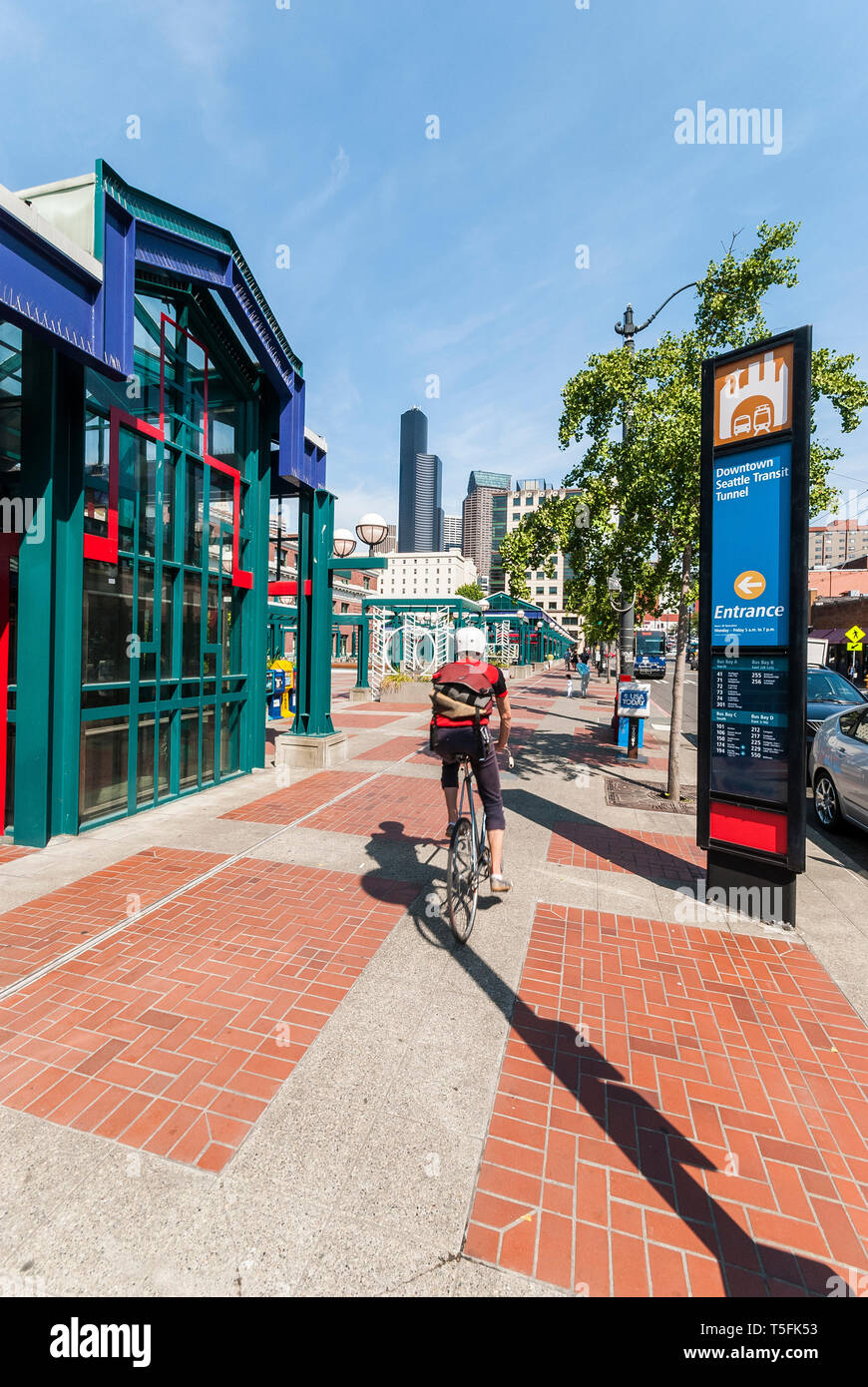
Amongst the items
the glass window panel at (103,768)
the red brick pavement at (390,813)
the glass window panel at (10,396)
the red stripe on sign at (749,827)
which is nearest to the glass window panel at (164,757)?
the glass window panel at (103,768)

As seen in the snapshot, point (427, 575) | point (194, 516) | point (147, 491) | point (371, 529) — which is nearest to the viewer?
point (147, 491)

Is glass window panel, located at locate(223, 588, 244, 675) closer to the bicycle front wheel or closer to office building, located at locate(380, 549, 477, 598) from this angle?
the bicycle front wheel

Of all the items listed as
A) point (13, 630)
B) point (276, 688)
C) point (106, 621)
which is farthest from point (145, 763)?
point (276, 688)

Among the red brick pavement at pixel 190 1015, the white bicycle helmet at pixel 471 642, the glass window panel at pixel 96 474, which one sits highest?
the glass window panel at pixel 96 474

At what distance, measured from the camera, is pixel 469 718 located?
417cm

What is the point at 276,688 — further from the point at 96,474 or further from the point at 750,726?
the point at 750,726

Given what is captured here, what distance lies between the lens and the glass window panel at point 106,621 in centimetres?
613

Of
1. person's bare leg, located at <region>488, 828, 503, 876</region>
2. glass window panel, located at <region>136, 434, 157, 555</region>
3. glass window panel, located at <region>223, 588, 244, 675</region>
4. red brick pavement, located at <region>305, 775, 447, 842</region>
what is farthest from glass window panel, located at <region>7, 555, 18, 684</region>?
person's bare leg, located at <region>488, 828, 503, 876</region>

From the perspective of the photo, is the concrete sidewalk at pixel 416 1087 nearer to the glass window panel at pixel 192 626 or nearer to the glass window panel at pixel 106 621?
the glass window panel at pixel 106 621

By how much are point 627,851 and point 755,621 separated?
262 centimetres

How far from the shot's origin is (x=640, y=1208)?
2.23 metres

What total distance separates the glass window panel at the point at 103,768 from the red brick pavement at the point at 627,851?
4.59 metres

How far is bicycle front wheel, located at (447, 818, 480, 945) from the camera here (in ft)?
13.5
